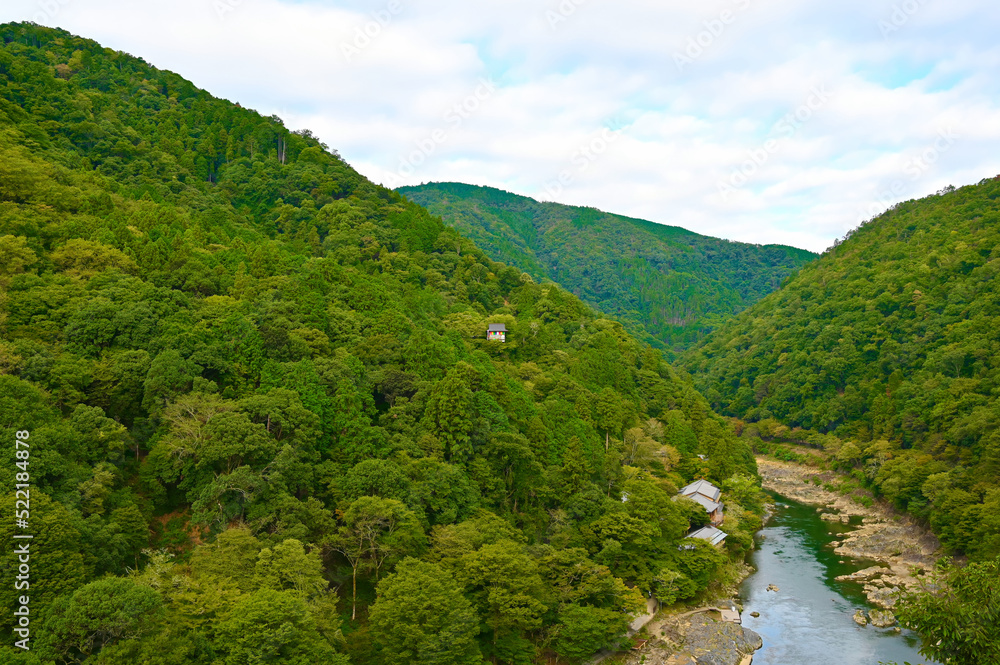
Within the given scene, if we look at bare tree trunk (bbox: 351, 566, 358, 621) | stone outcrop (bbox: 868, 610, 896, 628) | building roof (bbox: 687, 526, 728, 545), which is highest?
bare tree trunk (bbox: 351, 566, 358, 621)

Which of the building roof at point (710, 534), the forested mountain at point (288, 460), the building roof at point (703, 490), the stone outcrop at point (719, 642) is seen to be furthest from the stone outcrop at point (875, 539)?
the building roof at point (703, 490)

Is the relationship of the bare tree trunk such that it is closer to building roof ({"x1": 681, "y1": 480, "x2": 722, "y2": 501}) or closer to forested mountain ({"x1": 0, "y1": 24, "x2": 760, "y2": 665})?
forested mountain ({"x1": 0, "y1": 24, "x2": 760, "y2": 665})

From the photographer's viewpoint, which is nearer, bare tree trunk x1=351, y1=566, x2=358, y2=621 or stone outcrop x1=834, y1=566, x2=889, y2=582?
bare tree trunk x1=351, y1=566, x2=358, y2=621

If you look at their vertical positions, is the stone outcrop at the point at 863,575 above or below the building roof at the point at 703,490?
below

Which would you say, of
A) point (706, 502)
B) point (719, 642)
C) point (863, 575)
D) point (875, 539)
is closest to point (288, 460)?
point (719, 642)

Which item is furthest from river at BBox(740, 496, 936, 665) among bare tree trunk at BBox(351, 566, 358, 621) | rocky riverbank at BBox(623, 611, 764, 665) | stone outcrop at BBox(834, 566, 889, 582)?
bare tree trunk at BBox(351, 566, 358, 621)

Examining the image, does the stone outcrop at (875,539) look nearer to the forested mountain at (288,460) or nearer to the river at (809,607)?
the river at (809,607)
